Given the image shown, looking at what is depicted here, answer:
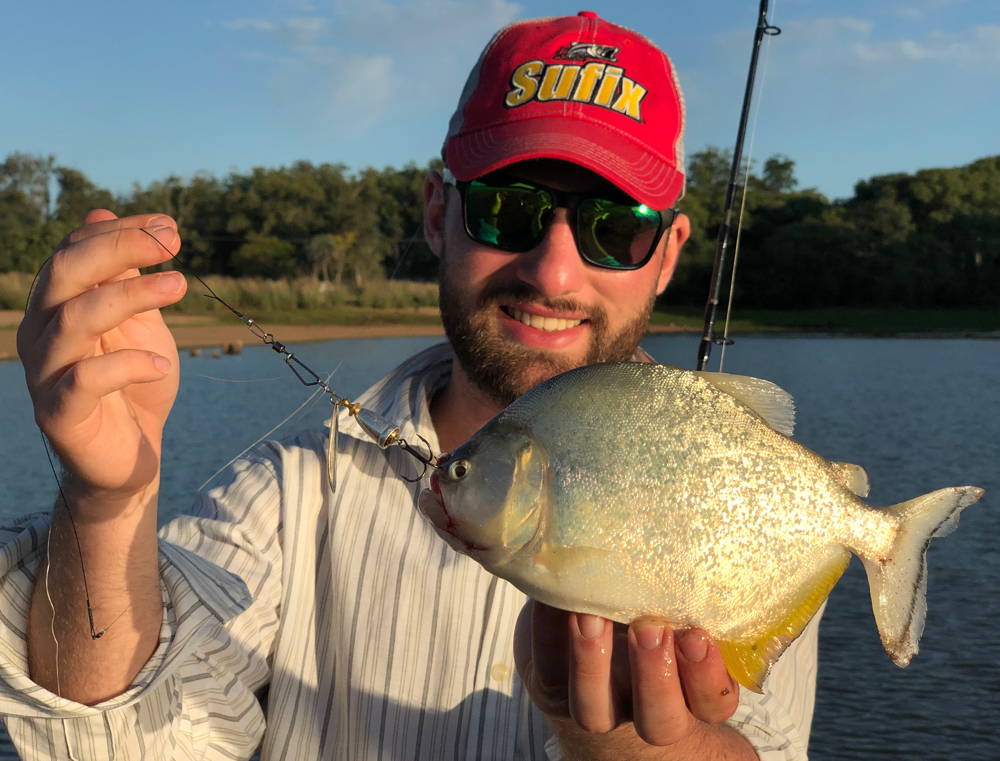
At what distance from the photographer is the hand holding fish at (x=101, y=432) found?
1.39 m

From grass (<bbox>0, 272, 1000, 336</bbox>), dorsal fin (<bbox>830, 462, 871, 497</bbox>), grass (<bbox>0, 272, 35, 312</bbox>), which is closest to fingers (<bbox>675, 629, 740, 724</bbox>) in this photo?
dorsal fin (<bbox>830, 462, 871, 497</bbox>)

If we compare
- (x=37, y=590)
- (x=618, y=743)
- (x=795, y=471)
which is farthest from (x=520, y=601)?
(x=37, y=590)

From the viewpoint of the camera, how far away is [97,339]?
4.65ft

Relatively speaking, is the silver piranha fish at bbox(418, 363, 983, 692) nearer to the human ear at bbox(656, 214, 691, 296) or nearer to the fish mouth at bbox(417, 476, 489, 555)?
the fish mouth at bbox(417, 476, 489, 555)

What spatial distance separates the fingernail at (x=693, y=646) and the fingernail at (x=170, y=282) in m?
1.10

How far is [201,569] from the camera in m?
1.89

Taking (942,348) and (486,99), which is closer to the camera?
(486,99)

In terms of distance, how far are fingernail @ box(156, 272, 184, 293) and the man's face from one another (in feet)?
4.17

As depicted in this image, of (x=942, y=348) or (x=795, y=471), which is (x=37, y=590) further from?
(x=942, y=348)

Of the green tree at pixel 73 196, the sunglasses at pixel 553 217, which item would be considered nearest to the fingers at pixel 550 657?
the sunglasses at pixel 553 217

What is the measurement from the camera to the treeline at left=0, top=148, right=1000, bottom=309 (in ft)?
150

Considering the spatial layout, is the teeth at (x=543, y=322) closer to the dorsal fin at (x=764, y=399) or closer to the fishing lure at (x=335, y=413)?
the fishing lure at (x=335, y=413)

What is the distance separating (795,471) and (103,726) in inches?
58.5

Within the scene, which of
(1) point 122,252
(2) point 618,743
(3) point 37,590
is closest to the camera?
(1) point 122,252
